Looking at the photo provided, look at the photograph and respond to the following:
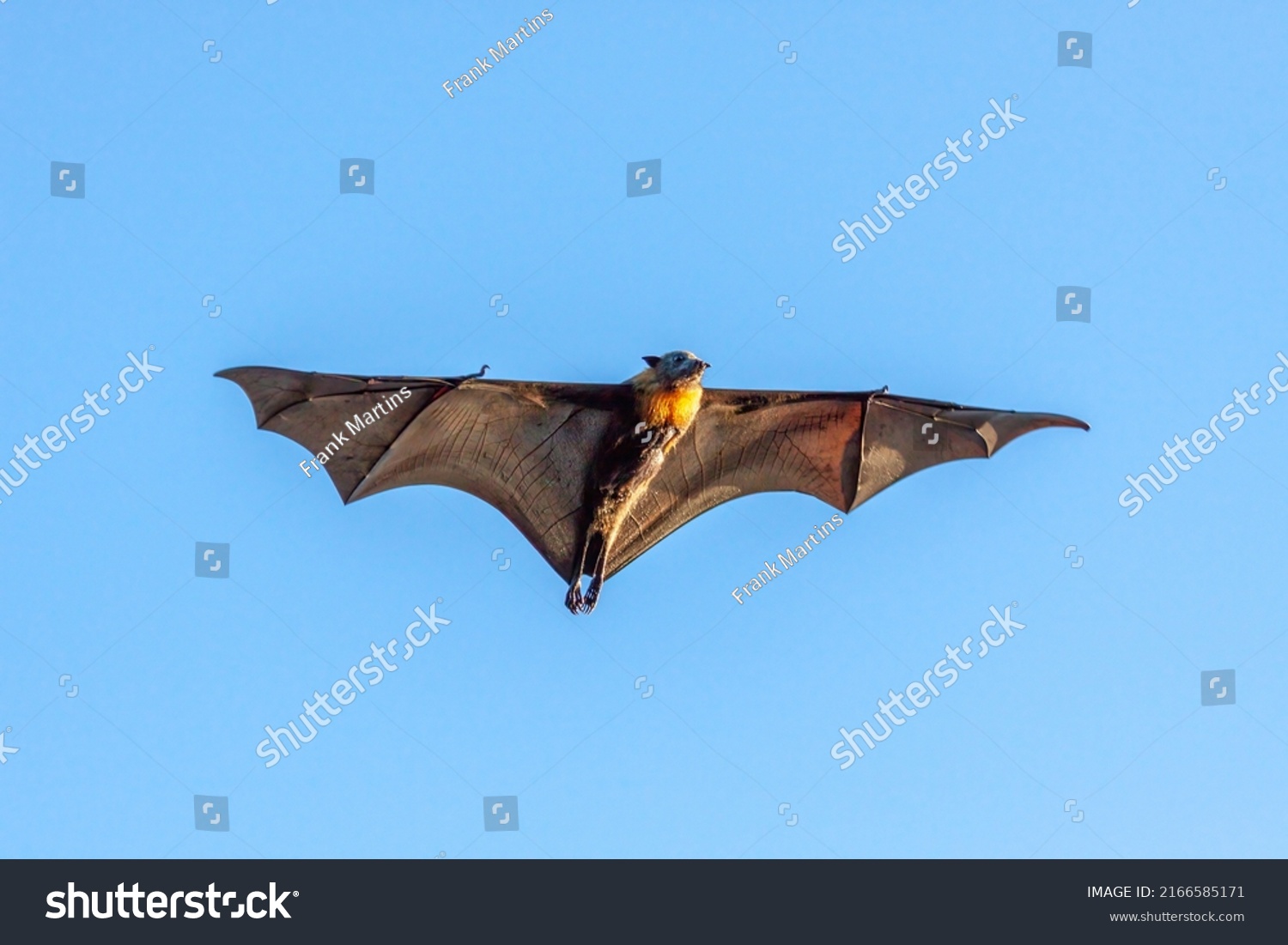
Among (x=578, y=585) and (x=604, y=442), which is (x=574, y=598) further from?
(x=604, y=442)

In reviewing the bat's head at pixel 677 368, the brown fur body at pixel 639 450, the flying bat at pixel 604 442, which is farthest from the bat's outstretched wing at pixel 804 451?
the bat's head at pixel 677 368

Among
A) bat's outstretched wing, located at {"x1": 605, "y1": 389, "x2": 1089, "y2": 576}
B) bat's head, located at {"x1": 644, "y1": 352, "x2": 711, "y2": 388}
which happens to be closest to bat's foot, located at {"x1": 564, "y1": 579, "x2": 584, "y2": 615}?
bat's outstretched wing, located at {"x1": 605, "y1": 389, "x2": 1089, "y2": 576}

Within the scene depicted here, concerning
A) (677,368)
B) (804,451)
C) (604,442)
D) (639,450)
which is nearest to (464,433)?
(604,442)

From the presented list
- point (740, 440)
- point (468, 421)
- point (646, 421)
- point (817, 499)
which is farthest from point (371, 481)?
point (817, 499)

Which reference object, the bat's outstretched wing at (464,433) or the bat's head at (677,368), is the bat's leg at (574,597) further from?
the bat's head at (677,368)

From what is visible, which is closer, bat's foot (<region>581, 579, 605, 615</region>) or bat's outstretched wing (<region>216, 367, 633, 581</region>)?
bat's outstretched wing (<region>216, 367, 633, 581</region>)

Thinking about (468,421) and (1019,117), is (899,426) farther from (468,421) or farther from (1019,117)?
(468,421)

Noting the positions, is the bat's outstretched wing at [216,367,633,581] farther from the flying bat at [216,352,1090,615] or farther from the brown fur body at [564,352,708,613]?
the brown fur body at [564,352,708,613]
